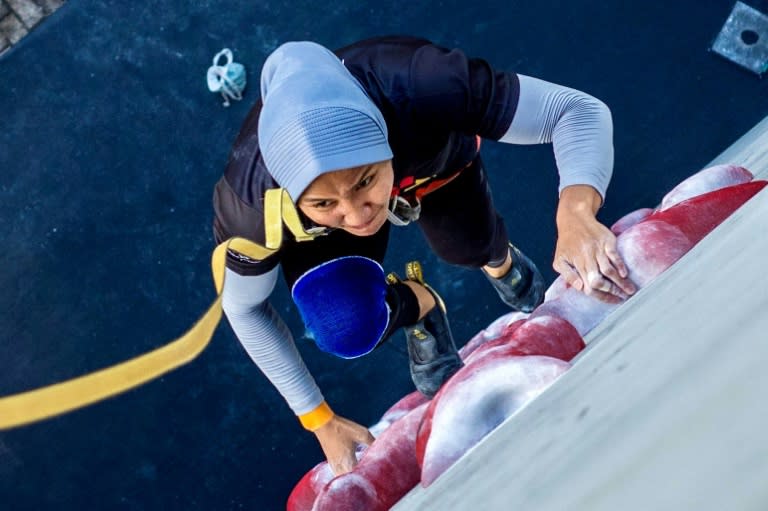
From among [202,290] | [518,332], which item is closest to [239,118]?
[202,290]

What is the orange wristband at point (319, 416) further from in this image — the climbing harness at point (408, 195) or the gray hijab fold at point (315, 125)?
the gray hijab fold at point (315, 125)

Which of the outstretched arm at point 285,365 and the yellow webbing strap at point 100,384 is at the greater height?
the yellow webbing strap at point 100,384

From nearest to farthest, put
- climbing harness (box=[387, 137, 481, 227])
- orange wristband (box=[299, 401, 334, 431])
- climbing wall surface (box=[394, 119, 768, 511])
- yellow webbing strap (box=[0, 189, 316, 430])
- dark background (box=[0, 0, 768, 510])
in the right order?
climbing wall surface (box=[394, 119, 768, 511]) → yellow webbing strap (box=[0, 189, 316, 430]) → climbing harness (box=[387, 137, 481, 227]) → orange wristband (box=[299, 401, 334, 431]) → dark background (box=[0, 0, 768, 510])

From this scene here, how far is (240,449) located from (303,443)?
18 cm

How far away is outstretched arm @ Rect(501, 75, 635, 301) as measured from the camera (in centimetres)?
109

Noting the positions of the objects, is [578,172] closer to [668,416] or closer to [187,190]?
[668,416]

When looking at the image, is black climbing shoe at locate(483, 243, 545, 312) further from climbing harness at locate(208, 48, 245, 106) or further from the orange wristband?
climbing harness at locate(208, 48, 245, 106)

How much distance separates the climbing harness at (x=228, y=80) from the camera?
2.47 meters

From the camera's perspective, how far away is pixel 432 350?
2.00 metres

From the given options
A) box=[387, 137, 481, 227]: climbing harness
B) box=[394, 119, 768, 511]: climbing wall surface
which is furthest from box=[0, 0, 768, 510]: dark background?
box=[394, 119, 768, 511]: climbing wall surface

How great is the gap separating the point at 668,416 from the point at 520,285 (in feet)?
5.67

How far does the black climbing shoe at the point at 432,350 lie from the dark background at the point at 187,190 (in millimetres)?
281

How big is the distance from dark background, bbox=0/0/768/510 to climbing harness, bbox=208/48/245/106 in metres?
0.04

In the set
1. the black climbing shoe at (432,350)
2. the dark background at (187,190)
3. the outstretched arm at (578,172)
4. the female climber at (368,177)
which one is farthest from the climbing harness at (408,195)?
the dark background at (187,190)
